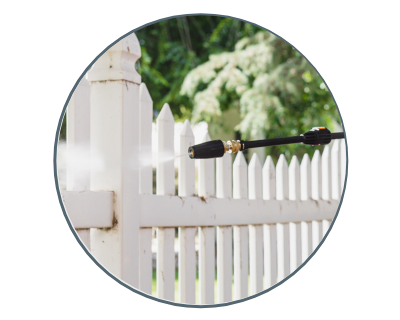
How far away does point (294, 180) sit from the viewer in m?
1.13

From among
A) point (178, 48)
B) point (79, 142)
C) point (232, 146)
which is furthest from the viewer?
point (178, 48)

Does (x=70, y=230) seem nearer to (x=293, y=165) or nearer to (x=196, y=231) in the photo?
(x=196, y=231)

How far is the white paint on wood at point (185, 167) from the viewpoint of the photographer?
98 centimetres

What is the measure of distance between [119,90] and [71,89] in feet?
0.38

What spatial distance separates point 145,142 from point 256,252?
0.43 meters

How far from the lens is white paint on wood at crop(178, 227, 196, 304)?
39.7 inches

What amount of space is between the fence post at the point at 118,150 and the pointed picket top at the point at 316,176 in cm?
46

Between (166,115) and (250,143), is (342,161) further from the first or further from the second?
(166,115)

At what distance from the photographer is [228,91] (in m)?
1.25

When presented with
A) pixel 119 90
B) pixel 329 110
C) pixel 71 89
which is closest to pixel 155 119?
pixel 119 90

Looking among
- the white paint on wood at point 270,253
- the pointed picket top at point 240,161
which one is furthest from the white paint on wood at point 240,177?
the white paint on wood at point 270,253

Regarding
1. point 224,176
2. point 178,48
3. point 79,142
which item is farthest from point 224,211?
point 178,48

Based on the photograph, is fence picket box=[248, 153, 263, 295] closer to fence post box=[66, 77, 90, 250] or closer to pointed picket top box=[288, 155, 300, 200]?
pointed picket top box=[288, 155, 300, 200]

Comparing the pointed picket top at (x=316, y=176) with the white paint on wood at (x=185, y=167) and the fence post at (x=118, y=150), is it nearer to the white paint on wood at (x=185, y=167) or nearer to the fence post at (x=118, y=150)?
the white paint on wood at (x=185, y=167)
